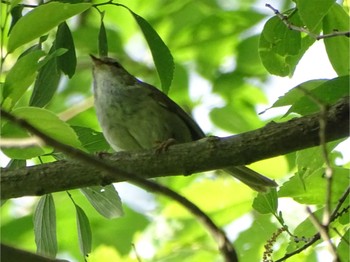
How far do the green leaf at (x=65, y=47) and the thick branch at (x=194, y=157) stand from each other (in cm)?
42

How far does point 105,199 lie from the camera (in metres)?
2.94

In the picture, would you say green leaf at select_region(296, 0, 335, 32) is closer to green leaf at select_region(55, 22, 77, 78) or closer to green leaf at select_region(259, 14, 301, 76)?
green leaf at select_region(259, 14, 301, 76)

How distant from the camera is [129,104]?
3.87m

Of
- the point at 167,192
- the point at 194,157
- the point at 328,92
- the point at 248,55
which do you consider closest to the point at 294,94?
the point at 328,92

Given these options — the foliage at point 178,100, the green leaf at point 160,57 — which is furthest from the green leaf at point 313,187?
the green leaf at point 160,57

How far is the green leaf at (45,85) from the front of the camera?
9.12 ft

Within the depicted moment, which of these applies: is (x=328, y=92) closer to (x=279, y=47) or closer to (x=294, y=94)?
(x=294, y=94)

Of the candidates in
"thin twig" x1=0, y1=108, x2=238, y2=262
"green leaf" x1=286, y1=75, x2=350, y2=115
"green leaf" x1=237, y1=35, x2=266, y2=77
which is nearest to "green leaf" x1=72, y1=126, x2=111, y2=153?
"green leaf" x1=286, y1=75, x2=350, y2=115

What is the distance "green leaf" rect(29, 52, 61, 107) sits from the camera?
2.78 meters

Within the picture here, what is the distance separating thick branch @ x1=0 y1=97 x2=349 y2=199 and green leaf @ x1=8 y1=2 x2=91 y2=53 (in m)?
0.42

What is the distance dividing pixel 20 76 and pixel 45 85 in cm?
41

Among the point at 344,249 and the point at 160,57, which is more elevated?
the point at 160,57

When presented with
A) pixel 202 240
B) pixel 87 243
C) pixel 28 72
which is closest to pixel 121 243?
pixel 202 240

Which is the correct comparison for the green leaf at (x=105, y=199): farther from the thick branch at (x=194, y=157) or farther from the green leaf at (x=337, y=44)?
the green leaf at (x=337, y=44)
